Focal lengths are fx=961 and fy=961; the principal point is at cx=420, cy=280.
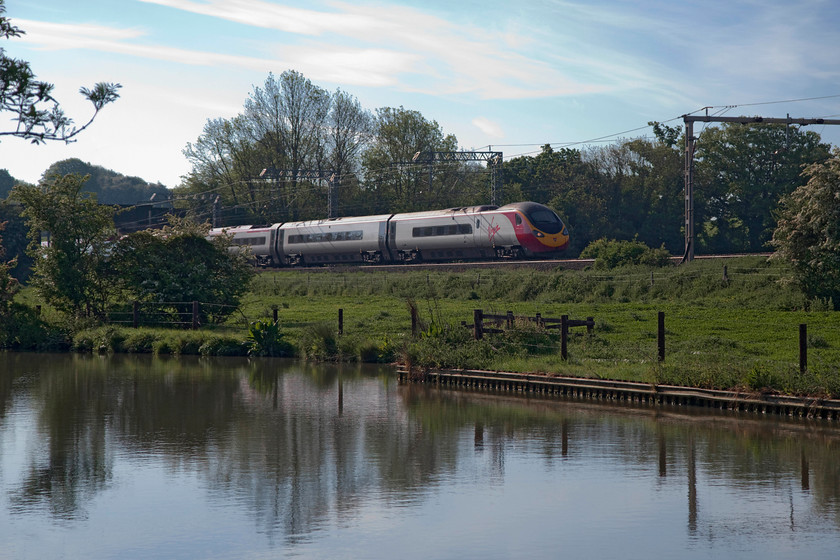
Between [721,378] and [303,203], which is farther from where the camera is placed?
[303,203]

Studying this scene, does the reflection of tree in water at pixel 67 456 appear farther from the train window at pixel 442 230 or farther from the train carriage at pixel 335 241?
the train carriage at pixel 335 241

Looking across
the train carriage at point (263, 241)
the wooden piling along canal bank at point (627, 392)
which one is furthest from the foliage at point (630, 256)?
the train carriage at point (263, 241)

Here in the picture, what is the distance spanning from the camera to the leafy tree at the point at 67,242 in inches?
1389

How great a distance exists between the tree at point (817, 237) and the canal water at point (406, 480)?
16.9m

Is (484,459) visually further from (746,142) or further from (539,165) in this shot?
(539,165)

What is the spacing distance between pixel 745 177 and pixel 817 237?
41358 millimetres

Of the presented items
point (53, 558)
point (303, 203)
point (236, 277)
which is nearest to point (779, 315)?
point (236, 277)

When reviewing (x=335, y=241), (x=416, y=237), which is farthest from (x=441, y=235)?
(x=335, y=241)

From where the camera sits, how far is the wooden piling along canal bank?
16750 millimetres

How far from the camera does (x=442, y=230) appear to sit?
58344 millimetres

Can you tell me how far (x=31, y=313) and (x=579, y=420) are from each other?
81.4 ft

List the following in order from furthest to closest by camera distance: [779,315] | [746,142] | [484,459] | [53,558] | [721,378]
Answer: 1. [746,142]
2. [779,315]
3. [721,378]
4. [484,459]
5. [53,558]

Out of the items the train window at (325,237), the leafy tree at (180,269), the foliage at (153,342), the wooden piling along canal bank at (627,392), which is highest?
the train window at (325,237)

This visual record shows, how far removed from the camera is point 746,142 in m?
72.1
